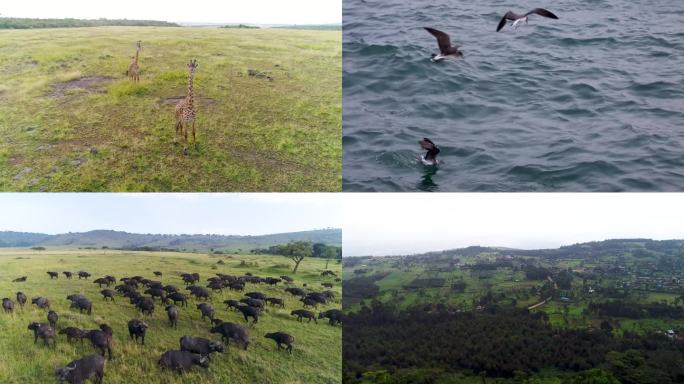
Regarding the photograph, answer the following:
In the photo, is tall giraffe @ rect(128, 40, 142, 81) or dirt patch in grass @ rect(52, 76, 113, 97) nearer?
dirt patch in grass @ rect(52, 76, 113, 97)

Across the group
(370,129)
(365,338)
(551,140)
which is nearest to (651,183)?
(551,140)

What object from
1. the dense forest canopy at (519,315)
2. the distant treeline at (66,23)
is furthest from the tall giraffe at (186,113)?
the distant treeline at (66,23)

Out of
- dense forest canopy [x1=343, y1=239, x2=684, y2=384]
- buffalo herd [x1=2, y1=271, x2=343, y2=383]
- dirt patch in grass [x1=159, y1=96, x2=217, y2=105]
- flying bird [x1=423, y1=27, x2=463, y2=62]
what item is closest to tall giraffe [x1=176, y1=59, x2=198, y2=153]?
dirt patch in grass [x1=159, y1=96, x2=217, y2=105]

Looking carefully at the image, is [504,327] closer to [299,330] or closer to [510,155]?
[510,155]

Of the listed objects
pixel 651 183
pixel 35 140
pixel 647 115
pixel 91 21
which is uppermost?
pixel 91 21

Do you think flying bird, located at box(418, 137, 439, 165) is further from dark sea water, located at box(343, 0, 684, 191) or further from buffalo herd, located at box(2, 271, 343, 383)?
buffalo herd, located at box(2, 271, 343, 383)

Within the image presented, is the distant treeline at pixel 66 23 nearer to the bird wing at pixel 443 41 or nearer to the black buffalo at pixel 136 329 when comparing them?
the bird wing at pixel 443 41
